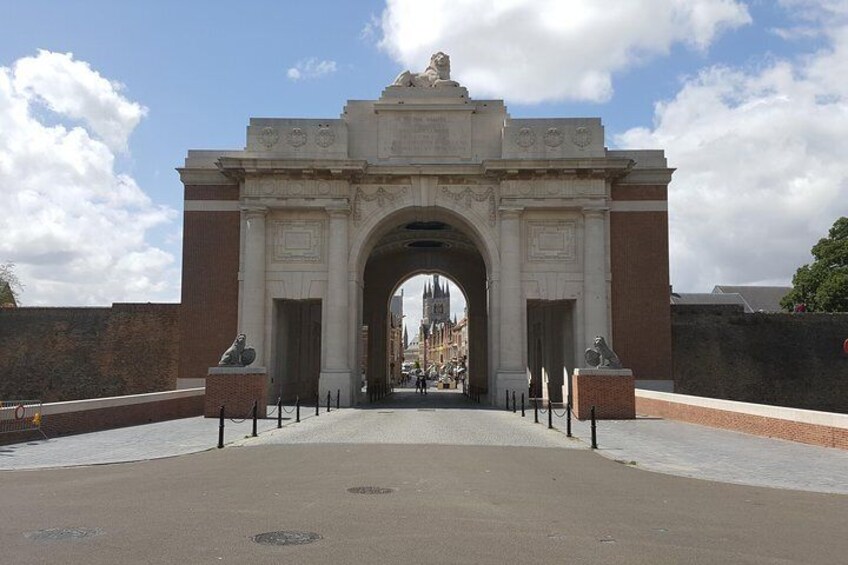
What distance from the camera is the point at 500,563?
6277 mm

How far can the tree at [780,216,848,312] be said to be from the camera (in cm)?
4759

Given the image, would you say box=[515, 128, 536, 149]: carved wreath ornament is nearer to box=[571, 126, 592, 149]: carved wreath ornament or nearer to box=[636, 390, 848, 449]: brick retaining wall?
box=[571, 126, 592, 149]: carved wreath ornament

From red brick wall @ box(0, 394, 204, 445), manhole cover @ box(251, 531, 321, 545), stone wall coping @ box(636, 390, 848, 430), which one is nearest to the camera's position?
manhole cover @ box(251, 531, 321, 545)

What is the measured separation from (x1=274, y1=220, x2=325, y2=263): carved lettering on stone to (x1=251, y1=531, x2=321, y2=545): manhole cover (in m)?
26.1

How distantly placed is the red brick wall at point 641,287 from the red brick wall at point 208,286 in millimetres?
16855

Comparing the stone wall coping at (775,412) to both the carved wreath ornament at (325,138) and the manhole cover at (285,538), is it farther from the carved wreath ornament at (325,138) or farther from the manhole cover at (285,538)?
the carved wreath ornament at (325,138)

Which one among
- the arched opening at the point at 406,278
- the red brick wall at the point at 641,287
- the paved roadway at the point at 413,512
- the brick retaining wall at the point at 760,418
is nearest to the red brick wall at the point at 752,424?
the brick retaining wall at the point at 760,418

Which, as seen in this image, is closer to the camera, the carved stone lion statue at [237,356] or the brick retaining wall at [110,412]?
the brick retaining wall at [110,412]

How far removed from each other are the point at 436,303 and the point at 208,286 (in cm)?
13368

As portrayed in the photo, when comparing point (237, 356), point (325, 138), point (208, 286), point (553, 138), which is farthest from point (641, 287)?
point (208, 286)

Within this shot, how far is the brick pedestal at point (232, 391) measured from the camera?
22828 millimetres

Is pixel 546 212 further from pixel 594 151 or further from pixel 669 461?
pixel 669 461

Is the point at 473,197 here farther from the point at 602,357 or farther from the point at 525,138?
the point at 602,357

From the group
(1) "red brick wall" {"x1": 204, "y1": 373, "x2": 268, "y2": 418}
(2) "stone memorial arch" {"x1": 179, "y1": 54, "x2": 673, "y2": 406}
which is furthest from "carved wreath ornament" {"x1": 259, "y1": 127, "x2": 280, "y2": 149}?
(1) "red brick wall" {"x1": 204, "y1": 373, "x2": 268, "y2": 418}
